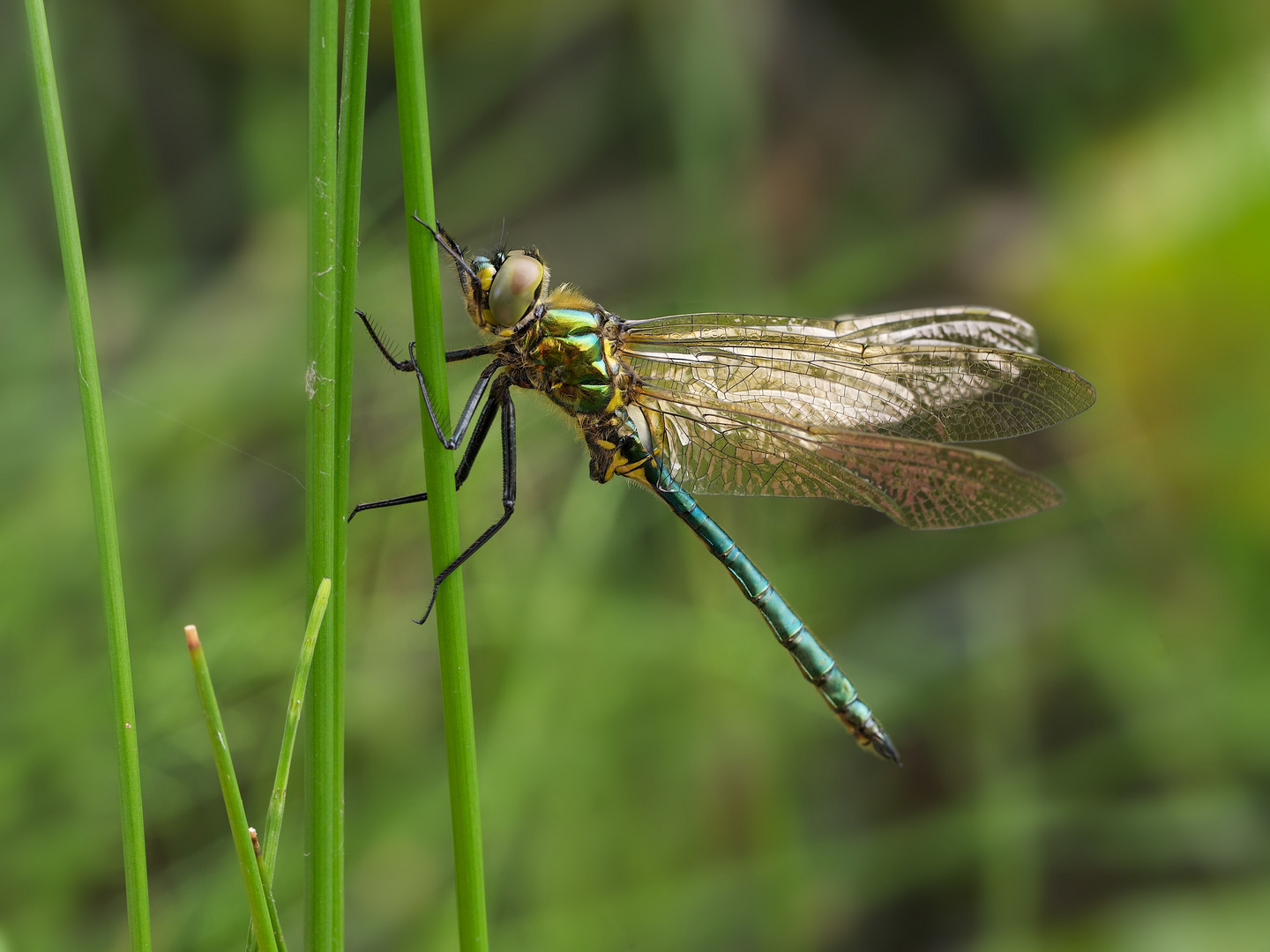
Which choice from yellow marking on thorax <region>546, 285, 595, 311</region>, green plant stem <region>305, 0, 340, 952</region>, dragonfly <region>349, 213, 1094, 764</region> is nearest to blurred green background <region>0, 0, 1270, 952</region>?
yellow marking on thorax <region>546, 285, 595, 311</region>

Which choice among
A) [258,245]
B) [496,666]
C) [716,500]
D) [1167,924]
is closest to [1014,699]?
[1167,924]

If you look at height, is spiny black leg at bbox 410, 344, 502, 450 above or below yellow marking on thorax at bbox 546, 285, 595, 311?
below

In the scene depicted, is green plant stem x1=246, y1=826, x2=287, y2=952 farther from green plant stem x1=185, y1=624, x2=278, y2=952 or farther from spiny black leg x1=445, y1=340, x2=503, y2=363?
spiny black leg x1=445, y1=340, x2=503, y2=363

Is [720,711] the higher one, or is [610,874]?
[720,711]

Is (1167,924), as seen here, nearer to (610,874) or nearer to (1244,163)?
(610,874)

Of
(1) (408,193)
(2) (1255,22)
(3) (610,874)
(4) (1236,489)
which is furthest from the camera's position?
(2) (1255,22)

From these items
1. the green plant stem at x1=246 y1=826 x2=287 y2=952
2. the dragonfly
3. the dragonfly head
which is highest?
the dragonfly head

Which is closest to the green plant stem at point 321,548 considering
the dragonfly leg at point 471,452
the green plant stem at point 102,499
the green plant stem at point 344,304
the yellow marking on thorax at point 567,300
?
the green plant stem at point 344,304

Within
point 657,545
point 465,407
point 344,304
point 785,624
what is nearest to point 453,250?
point 465,407
